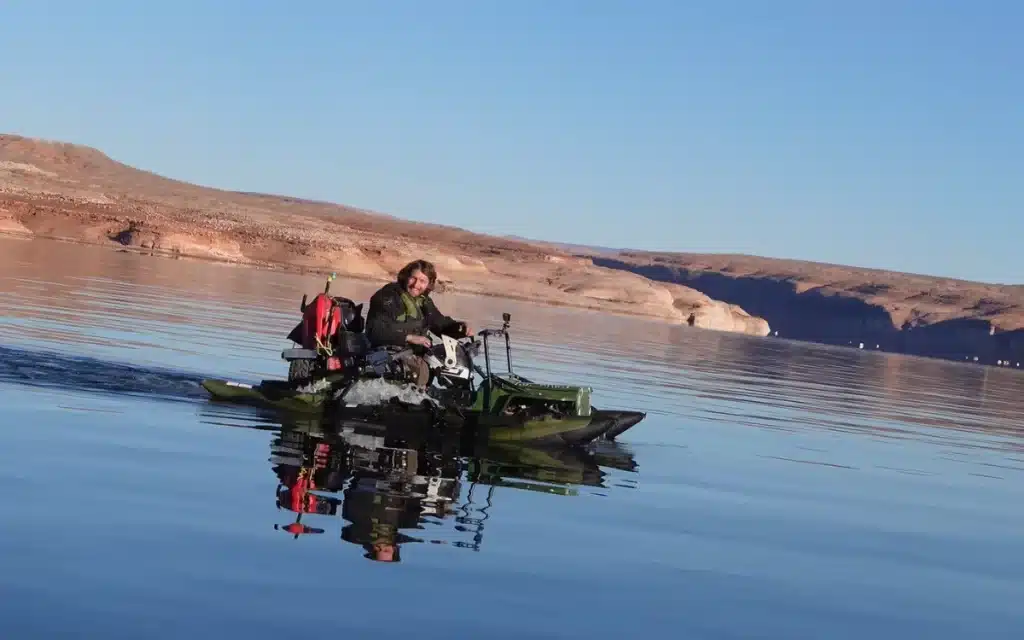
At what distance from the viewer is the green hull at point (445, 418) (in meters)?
17.0

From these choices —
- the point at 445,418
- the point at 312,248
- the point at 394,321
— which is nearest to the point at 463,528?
the point at 445,418

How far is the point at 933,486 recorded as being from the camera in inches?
733

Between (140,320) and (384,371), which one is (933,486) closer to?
(384,371)

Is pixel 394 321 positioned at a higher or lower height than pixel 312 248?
lower

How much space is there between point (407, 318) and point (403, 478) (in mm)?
4434

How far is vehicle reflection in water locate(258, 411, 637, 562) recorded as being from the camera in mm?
10727

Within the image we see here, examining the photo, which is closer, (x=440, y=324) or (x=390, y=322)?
(x=390, y=322)

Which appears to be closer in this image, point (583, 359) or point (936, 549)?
point (936, 549)

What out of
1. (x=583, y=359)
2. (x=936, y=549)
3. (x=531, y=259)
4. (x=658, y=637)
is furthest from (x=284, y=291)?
(x=531, y=259)

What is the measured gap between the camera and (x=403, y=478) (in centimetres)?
1352

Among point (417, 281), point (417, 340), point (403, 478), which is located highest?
point (417, 281)

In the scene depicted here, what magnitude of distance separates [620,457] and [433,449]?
261 cm

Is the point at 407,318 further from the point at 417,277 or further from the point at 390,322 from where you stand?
the point at 417,277

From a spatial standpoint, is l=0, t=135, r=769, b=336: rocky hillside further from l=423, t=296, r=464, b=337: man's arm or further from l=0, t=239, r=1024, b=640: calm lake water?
l=423, t=296, r=464, b=337: man's arm
